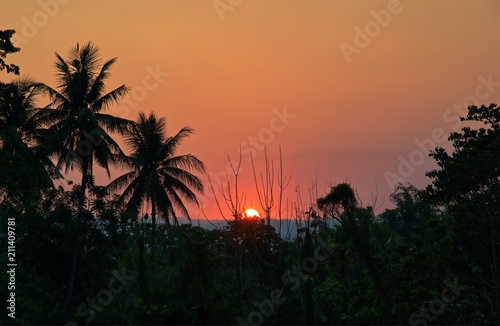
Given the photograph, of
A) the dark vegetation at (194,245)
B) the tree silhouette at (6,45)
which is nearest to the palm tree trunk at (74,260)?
the dark vegetation at (194,245)

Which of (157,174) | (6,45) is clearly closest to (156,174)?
(157,174)

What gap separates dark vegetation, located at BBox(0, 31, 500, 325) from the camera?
66.7 feet

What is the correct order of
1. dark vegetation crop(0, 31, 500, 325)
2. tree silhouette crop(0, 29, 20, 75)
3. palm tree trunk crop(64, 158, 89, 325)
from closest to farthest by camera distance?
dark vegetation crop(0, 31, 500, 325) < tree silhouette crop(0, 29, 20, 75) < palm tree trunk crop(64, 158, 89, 325)

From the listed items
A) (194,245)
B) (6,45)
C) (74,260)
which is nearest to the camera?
(194,245)

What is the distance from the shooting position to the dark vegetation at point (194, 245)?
20344 mm

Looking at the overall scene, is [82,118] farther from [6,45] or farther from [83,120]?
[6,45]

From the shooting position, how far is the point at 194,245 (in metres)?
19.1

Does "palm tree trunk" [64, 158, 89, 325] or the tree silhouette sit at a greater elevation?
the tree silhouette

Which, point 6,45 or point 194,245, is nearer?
point 194,245

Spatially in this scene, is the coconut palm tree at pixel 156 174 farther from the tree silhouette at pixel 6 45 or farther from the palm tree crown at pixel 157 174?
the tree silhouette at pixel 6 45

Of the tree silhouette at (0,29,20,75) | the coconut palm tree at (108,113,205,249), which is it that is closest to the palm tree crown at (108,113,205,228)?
the coconut palm tree at (108,113,205,249)

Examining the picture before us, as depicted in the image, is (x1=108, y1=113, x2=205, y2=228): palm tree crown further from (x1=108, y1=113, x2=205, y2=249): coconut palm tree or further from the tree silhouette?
the tree silhouette

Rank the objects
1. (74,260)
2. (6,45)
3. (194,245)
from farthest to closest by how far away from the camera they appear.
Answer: (74,260) < (6,45) < (194,245)

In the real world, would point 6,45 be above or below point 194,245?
above
